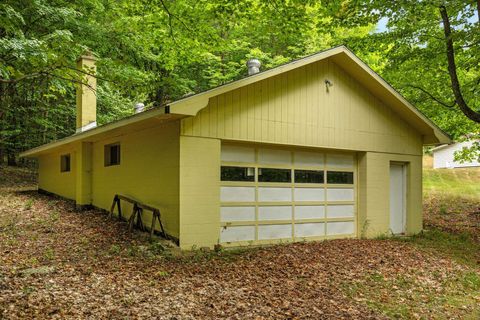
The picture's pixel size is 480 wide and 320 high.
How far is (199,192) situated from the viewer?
819 centimetres

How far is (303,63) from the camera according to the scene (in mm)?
9391

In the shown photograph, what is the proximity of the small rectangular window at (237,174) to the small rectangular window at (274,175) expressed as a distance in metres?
0.25

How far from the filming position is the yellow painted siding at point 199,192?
796cm

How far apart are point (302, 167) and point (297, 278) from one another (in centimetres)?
388

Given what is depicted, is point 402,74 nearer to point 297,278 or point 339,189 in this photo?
point 339,189

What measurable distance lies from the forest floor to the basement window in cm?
164

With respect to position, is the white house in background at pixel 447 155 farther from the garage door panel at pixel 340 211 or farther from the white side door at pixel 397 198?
the garage door panel at pixel 340 211

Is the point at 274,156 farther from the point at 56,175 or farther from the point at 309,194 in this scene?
the point at 56,175

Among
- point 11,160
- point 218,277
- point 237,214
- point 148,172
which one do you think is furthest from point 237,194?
point 11,160

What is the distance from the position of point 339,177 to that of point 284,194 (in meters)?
2.09

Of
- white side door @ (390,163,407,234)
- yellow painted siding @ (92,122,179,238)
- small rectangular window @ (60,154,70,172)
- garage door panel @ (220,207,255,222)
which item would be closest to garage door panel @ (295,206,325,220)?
garage door panel @ (220,207,255,222)

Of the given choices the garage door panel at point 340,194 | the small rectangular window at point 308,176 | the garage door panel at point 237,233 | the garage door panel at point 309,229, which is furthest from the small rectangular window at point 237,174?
the garage door panel at point 340,194

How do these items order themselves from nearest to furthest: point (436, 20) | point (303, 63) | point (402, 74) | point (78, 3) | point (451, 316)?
point (451, 316) < point (303, 63) < point (436, 20) < point (402, 74) < point (78, 3)

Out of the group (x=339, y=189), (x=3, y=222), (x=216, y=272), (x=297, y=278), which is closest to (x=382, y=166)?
(x=339, y=189)
